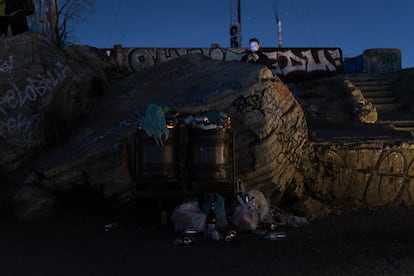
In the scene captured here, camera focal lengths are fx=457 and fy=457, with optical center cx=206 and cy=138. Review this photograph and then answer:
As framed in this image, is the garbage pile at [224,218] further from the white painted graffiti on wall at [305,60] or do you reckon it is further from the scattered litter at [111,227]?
the white painted graffiti on wall at [305,60]

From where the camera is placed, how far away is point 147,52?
24547 mm

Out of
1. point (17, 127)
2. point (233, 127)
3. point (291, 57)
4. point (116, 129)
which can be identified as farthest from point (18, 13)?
point (291, 57)

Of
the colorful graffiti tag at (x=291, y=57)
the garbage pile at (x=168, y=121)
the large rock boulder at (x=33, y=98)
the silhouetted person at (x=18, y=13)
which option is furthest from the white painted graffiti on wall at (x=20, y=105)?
the colorful graffiti tag at (x=291, y=57)

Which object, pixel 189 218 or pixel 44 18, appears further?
pixel 44 18

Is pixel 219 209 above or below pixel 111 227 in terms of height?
above

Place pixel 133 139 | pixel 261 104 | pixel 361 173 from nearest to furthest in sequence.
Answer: pixel 133 139, pixel 261 104, pixel 361 173

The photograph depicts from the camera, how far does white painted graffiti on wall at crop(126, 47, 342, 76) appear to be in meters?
24.5

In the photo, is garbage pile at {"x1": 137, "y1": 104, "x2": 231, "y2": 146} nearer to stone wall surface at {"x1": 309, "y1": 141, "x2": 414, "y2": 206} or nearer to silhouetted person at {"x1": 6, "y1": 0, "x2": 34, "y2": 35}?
stone wall surface at {"x1": 309, "y1": 141, "x2": 414, "y2": 206}

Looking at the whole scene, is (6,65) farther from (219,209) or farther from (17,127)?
(219,209)

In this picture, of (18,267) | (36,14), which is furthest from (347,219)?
(36,14)

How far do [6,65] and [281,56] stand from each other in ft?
68.9

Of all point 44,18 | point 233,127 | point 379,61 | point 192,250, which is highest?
point 379,61

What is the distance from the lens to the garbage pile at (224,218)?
5.47m

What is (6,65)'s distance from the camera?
23.9 feet
